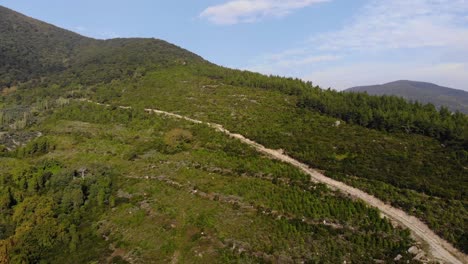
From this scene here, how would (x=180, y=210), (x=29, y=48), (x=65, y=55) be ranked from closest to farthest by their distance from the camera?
(x=180, y=210), (x=29, y=48), (x=65, y=55)

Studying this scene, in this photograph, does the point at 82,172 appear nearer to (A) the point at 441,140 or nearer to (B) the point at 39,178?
(B) the point at 39,178

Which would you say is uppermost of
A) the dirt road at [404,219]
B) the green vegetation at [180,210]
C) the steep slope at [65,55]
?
the steep slope at [65,55]

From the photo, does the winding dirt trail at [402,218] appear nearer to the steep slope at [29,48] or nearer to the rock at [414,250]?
the rock at [414,250]

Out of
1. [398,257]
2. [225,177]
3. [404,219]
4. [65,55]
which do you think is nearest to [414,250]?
[398,257]

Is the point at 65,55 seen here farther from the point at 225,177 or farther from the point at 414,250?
the point at 414,250

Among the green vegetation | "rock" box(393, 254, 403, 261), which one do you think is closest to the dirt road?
the green vegetation

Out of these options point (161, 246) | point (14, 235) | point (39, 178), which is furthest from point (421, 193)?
point (39, 178)

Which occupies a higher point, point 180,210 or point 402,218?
point 402,218

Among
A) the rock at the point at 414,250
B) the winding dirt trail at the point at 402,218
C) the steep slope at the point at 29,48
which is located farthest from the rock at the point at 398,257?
the steep slope at the point at 29,48
